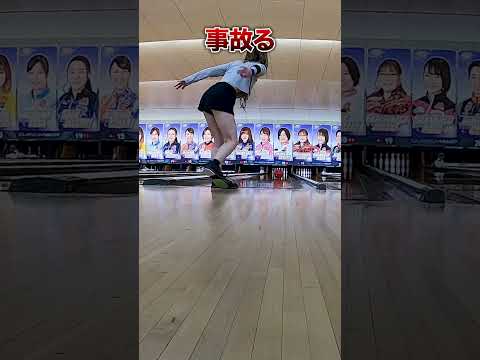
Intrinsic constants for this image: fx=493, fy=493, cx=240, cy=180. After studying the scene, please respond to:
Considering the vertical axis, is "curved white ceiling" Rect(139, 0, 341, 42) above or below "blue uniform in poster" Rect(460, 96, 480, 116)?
above

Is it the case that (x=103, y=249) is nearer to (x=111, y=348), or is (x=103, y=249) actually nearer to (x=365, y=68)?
(x=111, y=348)

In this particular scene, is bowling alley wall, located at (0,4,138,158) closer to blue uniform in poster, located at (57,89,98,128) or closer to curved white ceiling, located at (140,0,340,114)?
blue uniform in poster, located at (57,89,98,128)

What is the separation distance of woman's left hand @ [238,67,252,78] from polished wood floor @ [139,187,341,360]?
451 cm

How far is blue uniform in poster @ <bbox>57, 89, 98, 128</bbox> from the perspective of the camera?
250 cm

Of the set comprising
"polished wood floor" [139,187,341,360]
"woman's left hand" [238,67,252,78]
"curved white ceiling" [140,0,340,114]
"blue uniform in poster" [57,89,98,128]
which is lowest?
"polished wood floor" [139,187,341,360]

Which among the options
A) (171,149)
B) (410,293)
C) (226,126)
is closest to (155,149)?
(171,149)

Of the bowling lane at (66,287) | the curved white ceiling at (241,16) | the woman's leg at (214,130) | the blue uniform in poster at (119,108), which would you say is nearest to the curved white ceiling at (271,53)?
the curved white ceiling at (241,16)

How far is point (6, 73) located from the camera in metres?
2.55

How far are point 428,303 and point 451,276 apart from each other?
1.05ft

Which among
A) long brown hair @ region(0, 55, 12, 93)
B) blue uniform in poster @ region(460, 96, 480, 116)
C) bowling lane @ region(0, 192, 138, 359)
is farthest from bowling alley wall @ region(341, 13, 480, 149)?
long brown hair @ region(0, 55, 12, 93)

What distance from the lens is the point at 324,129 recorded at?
465 inches

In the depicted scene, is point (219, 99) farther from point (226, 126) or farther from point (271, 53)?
point (271, 53)

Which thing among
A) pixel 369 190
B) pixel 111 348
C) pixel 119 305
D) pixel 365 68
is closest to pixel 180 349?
pixel 111 348

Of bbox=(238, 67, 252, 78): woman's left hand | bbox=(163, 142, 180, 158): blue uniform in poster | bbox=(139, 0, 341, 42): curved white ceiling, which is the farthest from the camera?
bbox=(163, 142, 180, 158): blue uniform in poster
